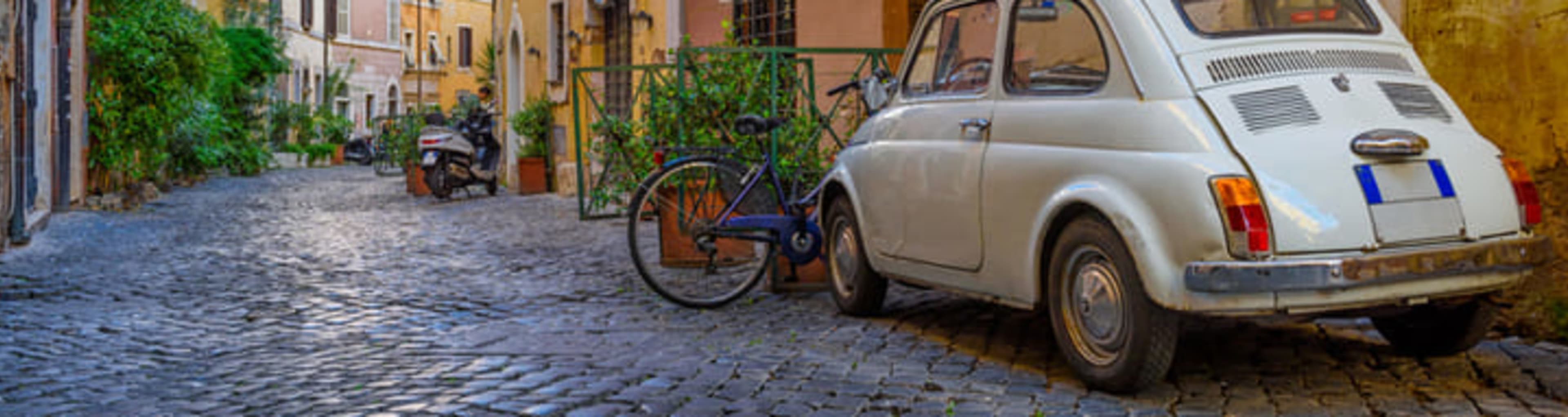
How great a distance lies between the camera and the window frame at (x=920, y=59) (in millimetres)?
5828

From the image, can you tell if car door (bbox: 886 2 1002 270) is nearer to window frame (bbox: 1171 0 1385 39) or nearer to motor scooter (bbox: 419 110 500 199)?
window frame (bbox: 1171 0 1385 39)

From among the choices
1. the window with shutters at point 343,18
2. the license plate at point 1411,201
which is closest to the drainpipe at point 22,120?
the license plate at point 1411,201

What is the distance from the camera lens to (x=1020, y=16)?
5.66 meters

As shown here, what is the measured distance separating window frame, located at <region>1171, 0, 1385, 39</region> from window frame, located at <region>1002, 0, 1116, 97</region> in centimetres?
8

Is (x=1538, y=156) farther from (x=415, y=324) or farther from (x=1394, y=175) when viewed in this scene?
(x=415, y=324)

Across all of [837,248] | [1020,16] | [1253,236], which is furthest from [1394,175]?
[837,248]

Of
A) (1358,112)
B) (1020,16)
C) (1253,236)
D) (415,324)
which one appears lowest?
(415,324)

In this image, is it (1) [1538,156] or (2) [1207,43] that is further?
(1) [1538,156]

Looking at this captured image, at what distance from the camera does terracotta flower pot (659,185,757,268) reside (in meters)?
7.52

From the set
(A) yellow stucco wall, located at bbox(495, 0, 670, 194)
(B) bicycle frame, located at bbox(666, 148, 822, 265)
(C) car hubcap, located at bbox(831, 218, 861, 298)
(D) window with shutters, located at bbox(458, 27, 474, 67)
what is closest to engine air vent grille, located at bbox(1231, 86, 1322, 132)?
(C) car hubcap, located at bbox(831, 218, 861, 298)

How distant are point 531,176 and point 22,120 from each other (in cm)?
843

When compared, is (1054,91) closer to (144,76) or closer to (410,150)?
(144,76)

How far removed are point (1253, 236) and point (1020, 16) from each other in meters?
1.50

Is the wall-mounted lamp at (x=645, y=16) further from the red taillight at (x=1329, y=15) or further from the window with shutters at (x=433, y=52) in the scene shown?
the window with shutters at (x=433, y=52)
